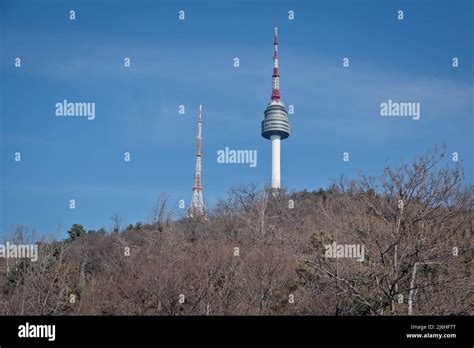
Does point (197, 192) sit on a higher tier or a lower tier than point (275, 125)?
lower

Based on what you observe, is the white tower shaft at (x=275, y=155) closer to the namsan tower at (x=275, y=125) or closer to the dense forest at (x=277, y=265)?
the namsan tower at (x=275, y=125)

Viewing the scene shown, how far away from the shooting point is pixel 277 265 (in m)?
19.3

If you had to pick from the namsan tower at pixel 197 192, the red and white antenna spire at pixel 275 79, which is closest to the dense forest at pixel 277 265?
the namsan tower at pixel 197 192

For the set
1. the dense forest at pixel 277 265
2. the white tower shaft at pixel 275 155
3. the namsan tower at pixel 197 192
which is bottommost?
the dense forest at pixel 277 265

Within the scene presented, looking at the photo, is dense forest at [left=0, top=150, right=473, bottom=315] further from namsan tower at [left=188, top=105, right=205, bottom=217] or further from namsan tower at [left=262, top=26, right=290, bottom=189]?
namsan tower at [left=262, top=26, right=290, bottom=189]

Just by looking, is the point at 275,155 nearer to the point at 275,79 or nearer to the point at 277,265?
the point at 275,79

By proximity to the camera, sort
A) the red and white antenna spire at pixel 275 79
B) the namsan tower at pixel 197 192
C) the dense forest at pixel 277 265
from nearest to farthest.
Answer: the dense forest at pixel 277 265 < the namsan tower at pixel 197 192 < the red and white antenna spire at pixel 275 79

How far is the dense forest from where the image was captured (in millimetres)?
11820

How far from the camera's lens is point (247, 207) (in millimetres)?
31641

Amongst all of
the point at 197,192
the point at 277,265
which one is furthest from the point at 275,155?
the point at 277,265

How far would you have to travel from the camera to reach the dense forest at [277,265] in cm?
1182

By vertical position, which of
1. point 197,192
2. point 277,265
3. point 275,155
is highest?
point 275,155
